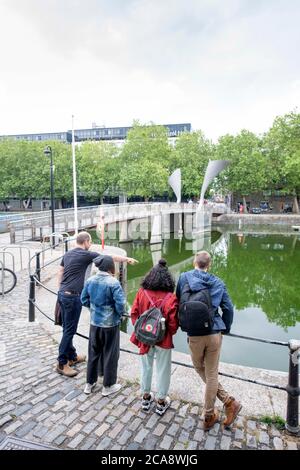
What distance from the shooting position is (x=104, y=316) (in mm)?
3900

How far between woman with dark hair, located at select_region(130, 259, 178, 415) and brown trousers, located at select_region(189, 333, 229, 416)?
296mm

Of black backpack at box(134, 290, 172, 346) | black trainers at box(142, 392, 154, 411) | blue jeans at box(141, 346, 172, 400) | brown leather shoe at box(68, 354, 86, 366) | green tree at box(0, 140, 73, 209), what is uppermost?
green tree at box(0, 140, 73, 209)

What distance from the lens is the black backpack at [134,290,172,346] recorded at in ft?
11.2

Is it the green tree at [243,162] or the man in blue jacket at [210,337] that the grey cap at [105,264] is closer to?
the man in blue jacket at [210,337]

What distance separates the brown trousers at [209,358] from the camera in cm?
329

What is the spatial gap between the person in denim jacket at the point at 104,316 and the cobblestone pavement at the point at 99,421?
1.08 feet

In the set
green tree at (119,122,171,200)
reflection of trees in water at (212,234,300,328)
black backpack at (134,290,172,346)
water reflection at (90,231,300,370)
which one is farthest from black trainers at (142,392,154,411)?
green tree at (119,122,171,200)

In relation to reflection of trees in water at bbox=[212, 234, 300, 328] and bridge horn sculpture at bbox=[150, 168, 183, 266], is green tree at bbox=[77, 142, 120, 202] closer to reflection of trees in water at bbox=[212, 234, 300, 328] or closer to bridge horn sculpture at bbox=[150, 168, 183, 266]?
bridge horn sculpture at bbox=[150, 168, 183, 266]

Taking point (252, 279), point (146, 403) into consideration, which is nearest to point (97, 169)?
point (252, 279)

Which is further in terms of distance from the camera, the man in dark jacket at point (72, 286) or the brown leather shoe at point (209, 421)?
the man in dark jacket at point (72, 286)

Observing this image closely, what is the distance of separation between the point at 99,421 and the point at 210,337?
62.0 inches

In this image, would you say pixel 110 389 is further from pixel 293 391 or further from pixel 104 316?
pixel 293 391

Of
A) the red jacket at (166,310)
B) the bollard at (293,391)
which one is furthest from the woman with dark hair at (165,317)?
the bollard at (293,391)
